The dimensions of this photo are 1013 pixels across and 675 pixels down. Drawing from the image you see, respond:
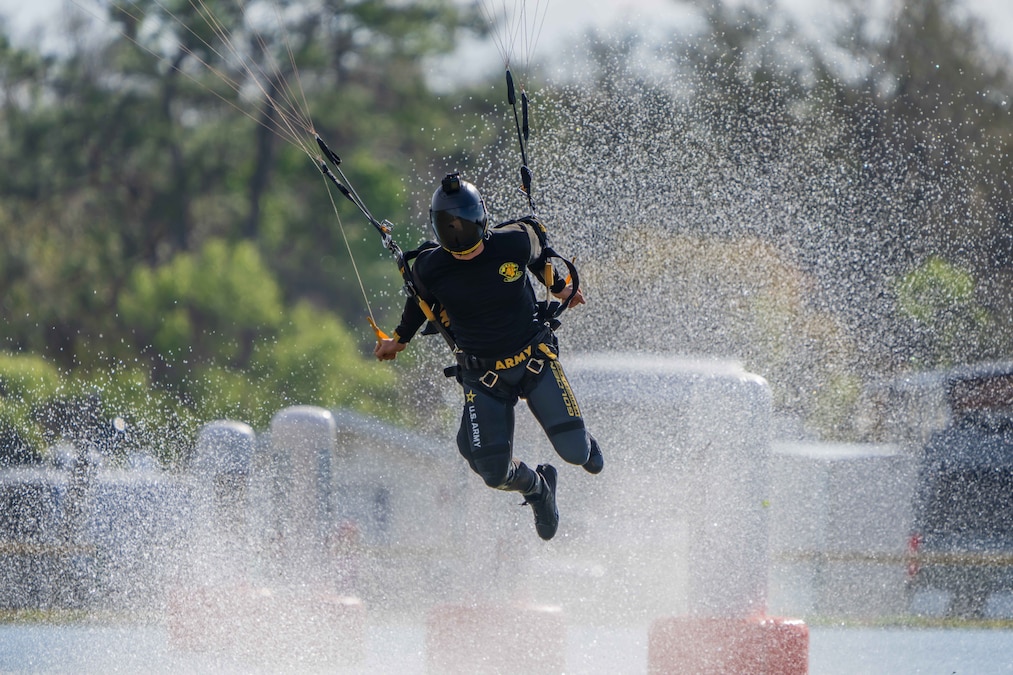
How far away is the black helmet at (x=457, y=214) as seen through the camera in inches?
261

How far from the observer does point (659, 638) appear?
7930 mm

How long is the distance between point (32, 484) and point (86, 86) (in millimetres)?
17892

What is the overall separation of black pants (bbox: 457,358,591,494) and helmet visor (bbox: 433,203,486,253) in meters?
0.79

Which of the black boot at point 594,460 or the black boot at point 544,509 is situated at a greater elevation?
the black boot at point 594,460

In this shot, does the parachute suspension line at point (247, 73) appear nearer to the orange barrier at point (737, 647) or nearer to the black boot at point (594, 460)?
the black boot at point (594, 460)

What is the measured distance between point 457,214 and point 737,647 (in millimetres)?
2917

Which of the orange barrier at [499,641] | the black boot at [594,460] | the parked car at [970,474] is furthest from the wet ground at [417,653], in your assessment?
the parked car at [970,474]

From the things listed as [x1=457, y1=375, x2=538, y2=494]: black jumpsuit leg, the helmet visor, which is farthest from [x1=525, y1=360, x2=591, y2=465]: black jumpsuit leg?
the helmet visor

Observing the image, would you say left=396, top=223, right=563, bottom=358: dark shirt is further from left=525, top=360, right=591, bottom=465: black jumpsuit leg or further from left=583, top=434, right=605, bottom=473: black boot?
left=583, top=434, right=605, bottom=473: black boot

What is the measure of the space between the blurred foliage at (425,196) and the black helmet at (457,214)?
74cm

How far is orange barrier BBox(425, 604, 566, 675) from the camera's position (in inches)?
330

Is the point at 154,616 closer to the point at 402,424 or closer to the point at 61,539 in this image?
the point at 61,539

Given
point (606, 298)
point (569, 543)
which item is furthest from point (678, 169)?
point (569, 543)

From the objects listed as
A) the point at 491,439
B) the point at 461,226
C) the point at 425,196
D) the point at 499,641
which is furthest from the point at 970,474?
the point at 425,196
